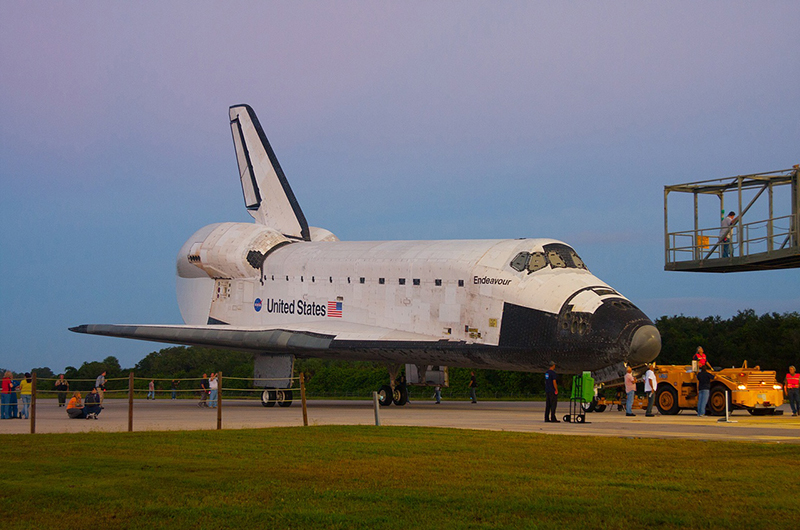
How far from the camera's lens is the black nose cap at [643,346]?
16.1 m

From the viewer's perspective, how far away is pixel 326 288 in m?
21.9

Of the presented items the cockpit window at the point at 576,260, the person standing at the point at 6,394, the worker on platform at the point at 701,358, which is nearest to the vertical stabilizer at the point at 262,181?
the cockpit window at the point at 576,260

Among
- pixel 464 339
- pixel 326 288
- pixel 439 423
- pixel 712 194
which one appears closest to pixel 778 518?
pixel 439 423

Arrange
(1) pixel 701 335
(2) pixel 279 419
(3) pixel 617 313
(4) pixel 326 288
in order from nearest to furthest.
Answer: (2) pixel 279 419 → (3) pixel 617 313 → (4) pixel 326 288 → (1) pixel 701 335

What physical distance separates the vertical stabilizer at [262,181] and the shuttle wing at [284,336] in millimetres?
4799

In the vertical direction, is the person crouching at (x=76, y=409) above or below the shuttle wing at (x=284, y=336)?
below

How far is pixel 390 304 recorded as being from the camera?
20.5 metres

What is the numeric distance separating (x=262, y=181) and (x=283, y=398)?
8209 mm

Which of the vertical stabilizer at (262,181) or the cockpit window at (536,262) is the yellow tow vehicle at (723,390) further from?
the vertical stabilizer at (262,181)

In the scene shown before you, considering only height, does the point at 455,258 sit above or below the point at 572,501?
above

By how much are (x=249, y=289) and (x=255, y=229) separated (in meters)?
1.84

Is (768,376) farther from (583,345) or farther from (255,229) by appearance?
(255,229)

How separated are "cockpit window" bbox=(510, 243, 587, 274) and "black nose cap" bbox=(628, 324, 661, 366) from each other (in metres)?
2.78

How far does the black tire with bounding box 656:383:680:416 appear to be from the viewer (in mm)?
17000
